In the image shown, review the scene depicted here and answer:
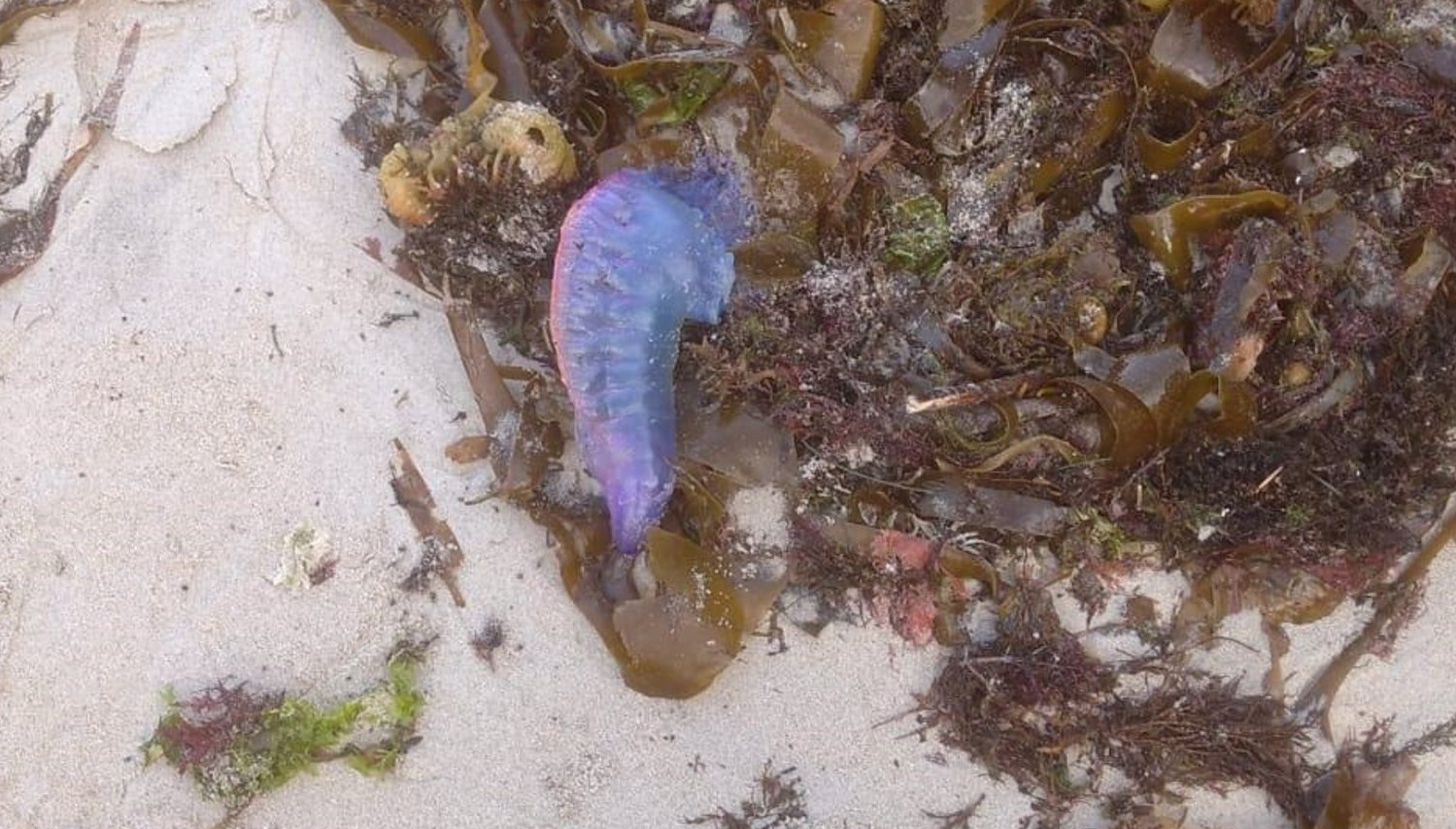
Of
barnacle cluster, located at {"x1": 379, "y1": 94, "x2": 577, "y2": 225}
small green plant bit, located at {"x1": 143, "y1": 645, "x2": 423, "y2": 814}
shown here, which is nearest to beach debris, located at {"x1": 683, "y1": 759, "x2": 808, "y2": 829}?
small green plant bit, located at {"x1": 143, "y1": 645, "x2": 423, "y2": 814}

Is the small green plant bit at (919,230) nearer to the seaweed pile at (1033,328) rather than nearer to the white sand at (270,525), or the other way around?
the seaweed pile at (1033,328)

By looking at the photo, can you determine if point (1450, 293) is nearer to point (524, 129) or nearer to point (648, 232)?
point (648, 232)

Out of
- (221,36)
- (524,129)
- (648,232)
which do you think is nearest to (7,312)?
(221,36)

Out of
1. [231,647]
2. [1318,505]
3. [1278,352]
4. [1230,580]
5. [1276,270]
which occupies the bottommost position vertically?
[231,647]

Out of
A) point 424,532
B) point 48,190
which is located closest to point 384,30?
point 48,190

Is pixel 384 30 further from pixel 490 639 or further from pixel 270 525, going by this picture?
pixel 490 639

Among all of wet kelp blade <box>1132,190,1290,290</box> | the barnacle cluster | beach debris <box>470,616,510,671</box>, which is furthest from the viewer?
beach debris <box>470,616,510,671</box>

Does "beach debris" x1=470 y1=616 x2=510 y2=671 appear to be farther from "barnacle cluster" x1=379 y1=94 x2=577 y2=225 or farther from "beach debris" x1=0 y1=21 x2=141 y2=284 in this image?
"beach debris" x1=0 y1=21 x2=141 y2=284

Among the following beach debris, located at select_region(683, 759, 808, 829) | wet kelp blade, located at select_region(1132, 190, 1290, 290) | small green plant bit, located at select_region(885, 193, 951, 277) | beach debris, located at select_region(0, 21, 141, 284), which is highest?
wet kelp blade, located at select_region(1132, 190, 1290, 290)
